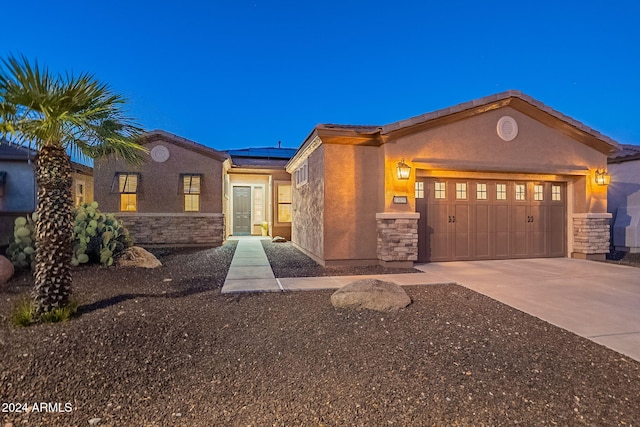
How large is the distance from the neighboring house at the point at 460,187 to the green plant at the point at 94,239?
4.73 meters

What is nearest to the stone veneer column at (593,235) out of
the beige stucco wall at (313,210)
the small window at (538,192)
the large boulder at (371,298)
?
the small window at (538,192)

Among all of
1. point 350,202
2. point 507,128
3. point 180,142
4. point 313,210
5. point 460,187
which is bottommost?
point 313,210

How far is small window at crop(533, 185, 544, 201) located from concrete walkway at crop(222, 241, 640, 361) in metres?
1.71

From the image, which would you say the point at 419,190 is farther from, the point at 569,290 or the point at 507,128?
the point at 569,290

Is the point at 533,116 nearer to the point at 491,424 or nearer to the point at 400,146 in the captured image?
the point at 400,146

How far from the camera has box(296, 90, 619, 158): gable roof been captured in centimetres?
772

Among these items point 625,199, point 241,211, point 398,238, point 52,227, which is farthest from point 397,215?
point 241,211

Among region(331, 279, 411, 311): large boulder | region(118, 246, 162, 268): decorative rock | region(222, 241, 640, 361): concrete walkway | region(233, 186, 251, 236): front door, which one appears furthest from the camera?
region(233, 186, 251, 236): front door

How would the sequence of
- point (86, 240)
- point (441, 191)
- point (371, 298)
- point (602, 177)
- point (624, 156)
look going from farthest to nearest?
point (624, 156) → point (602, 177) → point (441, 191) → point (86, 240) → point (371, 298)

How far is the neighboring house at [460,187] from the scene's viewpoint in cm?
790

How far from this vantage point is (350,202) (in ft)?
26.3

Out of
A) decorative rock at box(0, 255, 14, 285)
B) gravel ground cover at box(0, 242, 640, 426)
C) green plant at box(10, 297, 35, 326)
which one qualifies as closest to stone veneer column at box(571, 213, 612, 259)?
gravel ground cover at box(0, 242, 640, 426)

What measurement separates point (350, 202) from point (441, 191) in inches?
102

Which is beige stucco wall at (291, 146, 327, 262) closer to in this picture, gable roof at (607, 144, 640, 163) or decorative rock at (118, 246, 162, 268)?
decorative rock at (118, 246, 162, 268)
